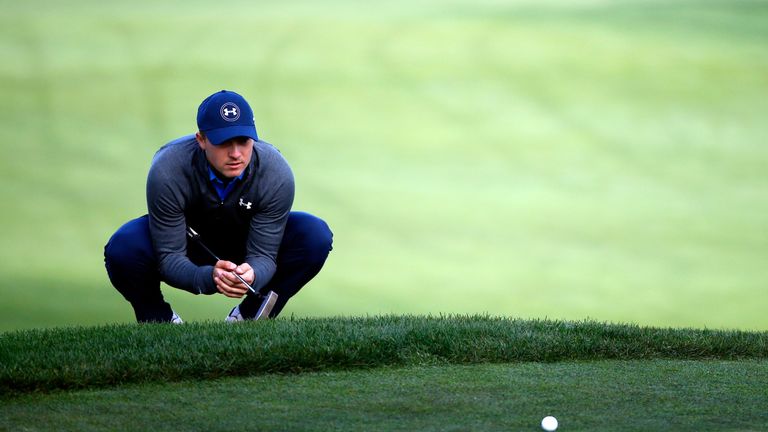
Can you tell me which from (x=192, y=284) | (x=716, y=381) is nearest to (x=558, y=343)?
(x=716, y=381)

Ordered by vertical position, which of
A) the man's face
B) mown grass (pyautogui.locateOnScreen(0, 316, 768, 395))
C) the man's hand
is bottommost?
mown grass (pyautogui.locateOnScreen(0, 316, 768, 395))

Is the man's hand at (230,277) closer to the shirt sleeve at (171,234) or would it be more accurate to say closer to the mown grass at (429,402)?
the shirt sleeve at (171,234)

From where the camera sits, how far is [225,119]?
5.96m

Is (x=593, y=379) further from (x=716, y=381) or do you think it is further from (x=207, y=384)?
(x=207, y=384)

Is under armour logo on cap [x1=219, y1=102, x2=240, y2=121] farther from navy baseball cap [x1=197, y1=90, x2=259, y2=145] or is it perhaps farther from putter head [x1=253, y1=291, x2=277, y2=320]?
putter head [x1=253, y1=291, x2=277, y2=320]

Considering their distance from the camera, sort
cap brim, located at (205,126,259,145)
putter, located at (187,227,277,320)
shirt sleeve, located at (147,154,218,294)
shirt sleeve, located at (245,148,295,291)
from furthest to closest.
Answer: putter, located at (187,227,277,320), shirt sleeve, located at (245,148,295,291), shirt sleeve, located at (147,154,218,294), cap brim, located at (205,126,259,145)

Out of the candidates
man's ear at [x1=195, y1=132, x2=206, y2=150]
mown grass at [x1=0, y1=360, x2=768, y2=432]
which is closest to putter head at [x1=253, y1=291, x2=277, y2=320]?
man's ear at [x1=195, y1=132, x2=206, y2=150]

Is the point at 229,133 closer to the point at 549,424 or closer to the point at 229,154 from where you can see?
the point at 229,154

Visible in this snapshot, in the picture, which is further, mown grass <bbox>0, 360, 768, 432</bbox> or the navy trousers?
Answer: the navy trousers

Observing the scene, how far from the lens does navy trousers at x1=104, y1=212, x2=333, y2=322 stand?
21.4 feet

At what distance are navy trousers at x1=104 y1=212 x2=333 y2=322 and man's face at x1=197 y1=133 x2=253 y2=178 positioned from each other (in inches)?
27.8

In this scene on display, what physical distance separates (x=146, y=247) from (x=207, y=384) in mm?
1628

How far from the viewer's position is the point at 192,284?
6.20 metres

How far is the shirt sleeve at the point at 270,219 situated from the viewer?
249 inches
